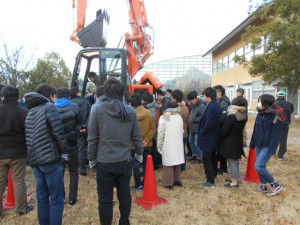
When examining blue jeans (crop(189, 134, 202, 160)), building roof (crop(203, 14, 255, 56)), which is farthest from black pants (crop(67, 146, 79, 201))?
building roof (crop(203, 14, 255, 56))

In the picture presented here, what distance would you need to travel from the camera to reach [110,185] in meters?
3.23

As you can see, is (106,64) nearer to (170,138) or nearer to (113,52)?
(113,52)

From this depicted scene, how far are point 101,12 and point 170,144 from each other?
5269 mm

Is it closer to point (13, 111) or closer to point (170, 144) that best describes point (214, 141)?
point (170, 144)

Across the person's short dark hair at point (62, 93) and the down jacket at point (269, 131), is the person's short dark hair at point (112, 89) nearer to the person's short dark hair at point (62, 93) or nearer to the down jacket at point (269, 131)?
the person's short dark hair at point (62, 93)

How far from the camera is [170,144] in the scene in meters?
4.96

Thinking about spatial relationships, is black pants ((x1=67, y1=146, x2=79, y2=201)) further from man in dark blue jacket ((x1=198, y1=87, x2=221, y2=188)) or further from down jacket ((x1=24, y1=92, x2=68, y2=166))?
man in dark blue jacket ((x1=198, y1=87, x2=221, y2=188))

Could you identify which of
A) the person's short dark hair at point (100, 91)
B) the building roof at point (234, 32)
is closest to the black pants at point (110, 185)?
the person's short dark hair at point (100, 91)

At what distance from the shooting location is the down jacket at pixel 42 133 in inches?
126

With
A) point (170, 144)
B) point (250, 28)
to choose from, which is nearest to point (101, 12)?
point (170, 144)

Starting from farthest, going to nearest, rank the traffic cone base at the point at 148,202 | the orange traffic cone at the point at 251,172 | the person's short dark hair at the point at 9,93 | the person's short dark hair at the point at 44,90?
the orange traffic cone at the point at 251,172, the traffic cone base at the point at 148,202, the person's short dark hair at the point at 9,93, the person's short dark hair at the point at 44,90

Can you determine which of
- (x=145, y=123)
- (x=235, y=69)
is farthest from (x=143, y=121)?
(x=235, y=69)

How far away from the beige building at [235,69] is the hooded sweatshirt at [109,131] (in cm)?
1770

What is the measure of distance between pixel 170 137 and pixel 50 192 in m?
2.30
